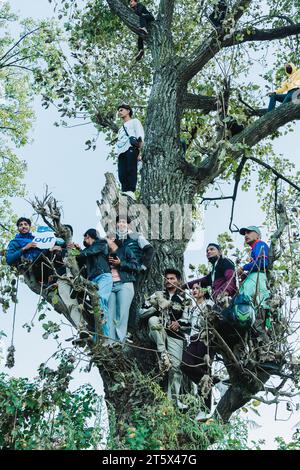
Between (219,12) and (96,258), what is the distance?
16.8ft

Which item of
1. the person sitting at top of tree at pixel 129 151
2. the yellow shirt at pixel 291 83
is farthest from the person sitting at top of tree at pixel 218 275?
the yellow shirt at pixel 291 83

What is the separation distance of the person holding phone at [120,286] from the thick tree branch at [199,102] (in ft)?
13.4

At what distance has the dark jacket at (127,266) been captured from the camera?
10.1 m

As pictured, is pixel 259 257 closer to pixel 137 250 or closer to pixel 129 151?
pixel 137 250

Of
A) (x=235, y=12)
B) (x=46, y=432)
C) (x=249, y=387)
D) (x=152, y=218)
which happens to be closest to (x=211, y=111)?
(x=235, y=12)

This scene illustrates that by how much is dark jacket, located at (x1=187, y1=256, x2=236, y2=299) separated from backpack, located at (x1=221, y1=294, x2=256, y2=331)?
1.56ft

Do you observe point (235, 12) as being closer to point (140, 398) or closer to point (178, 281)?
point (178, 281)

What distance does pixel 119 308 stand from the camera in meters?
9.94

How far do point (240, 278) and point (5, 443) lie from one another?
3281 mm

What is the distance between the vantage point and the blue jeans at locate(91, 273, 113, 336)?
9586 mm

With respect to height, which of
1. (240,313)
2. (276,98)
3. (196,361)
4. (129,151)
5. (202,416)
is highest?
(276,98)

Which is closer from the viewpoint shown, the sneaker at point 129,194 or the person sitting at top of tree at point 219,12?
the sneaker at point 129,194

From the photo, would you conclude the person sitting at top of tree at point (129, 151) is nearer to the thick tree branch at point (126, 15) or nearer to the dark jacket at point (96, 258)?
the dark jacket at point (96, 258)

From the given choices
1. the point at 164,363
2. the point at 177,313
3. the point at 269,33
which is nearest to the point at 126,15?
the point at 269,33
